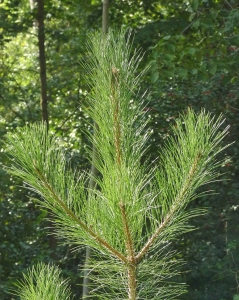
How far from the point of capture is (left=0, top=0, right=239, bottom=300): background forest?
6.29 m

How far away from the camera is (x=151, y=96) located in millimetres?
6488

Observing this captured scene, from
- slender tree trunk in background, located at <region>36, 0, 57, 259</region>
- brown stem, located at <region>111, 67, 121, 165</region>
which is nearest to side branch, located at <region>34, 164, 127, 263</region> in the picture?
brown stem, located at <region>111, 67, 121, 165</region>

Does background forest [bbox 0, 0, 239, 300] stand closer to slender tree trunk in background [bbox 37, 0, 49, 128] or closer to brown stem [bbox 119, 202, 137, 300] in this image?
slender tree trunk in background [bbox 37, 0, 49, 128]

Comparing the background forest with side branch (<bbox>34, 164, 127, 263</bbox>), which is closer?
side branch (<bbox>34, 164, 127, 263</bbox>)

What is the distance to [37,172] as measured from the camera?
1.79 metres

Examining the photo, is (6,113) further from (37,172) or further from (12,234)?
(37,172)

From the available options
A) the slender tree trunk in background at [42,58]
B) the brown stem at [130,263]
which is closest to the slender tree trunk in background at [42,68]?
the slender tree trunk in background at [42,58]

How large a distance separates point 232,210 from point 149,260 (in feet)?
16.6

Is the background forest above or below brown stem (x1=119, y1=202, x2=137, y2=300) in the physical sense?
above

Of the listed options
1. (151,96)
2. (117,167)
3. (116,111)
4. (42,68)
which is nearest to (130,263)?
(117,167)

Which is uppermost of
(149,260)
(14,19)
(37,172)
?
(14,19)

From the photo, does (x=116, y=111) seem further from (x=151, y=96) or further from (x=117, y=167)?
(x=151, y=96)

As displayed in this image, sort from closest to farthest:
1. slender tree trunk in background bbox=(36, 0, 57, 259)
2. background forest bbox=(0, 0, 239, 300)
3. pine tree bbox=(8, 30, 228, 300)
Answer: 1. pine tree bbox=(8, 30, 228, 300)
2. background forest bbox=(0, 0, 239, 300)
3. slender tree trunk in background bbox=(36, 0, 57, 259)

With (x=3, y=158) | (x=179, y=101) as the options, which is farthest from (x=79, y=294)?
(x=179, y=101)
